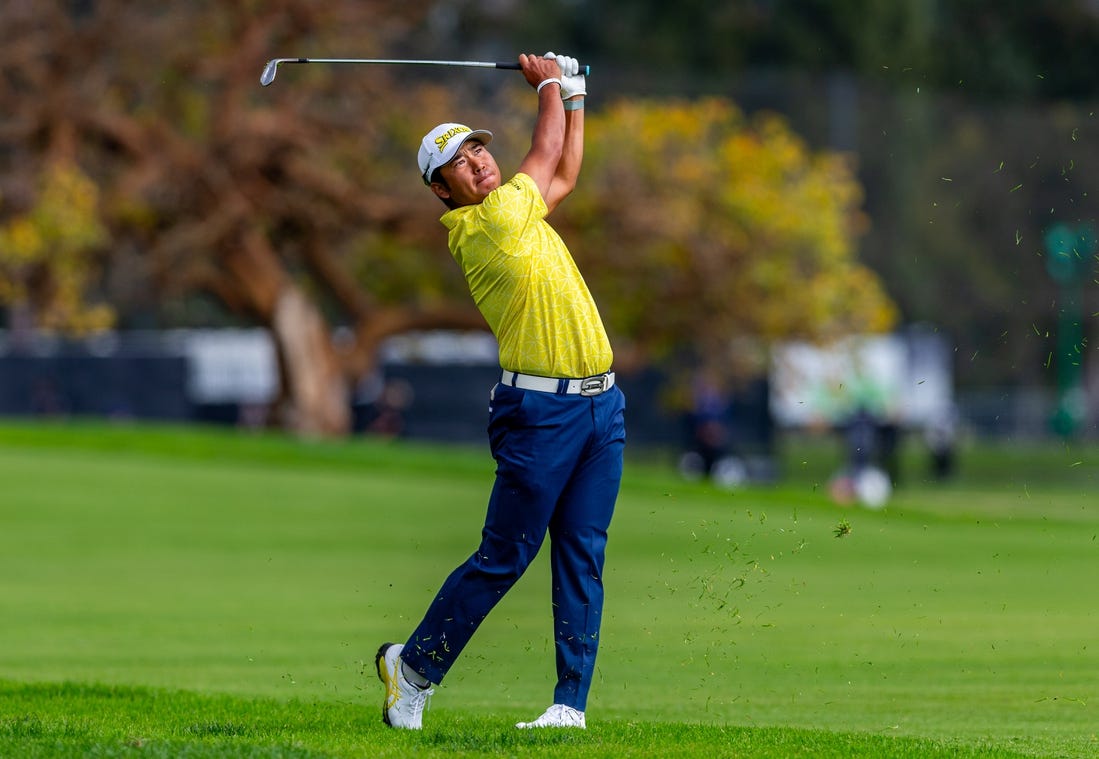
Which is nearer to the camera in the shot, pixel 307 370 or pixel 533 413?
pixel 533 413

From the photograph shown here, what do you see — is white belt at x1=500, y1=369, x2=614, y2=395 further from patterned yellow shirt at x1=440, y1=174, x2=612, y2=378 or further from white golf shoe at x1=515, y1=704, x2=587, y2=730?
white golf shoe at x1=515, y1=704, x2=587, y2=730

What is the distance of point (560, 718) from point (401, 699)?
1.80ft

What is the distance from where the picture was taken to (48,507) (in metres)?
20.1

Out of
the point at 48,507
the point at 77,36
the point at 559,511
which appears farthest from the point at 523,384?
the point at 77,36

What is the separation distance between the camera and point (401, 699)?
274 inches

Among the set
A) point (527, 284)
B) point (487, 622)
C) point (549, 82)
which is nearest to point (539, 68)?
point (549, 82)

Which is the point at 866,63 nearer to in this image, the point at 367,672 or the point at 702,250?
the point at 702,250

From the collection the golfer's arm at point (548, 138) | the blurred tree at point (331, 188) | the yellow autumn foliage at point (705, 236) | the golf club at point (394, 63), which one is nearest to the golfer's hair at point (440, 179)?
the golfer's arm at point (548, 138)

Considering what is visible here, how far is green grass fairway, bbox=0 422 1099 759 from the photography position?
702 cm

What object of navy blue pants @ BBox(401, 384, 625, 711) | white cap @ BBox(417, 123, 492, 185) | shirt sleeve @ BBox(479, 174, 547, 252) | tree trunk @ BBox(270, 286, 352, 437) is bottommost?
tree trunk @ BBox(270, 286, 352, 437)

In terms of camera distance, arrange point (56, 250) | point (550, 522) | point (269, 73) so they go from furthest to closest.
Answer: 1. point (56, 250)
2. point (269, 73)
3. point (550, 522)

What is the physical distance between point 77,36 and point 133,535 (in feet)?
59.0

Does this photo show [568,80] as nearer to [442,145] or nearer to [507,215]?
[442,145]

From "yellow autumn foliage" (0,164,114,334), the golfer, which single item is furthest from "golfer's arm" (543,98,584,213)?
"yellow autumn foliage" (0,164,114,334)
